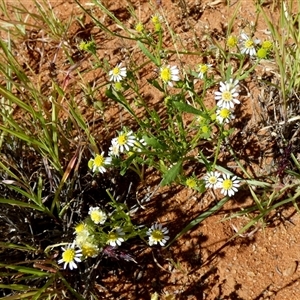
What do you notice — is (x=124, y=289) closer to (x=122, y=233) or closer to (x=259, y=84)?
(x=122, y=233)

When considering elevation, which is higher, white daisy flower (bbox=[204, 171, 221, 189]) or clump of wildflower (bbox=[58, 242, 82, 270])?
white daisy flower (bbox=[204, 171, 221, 189])

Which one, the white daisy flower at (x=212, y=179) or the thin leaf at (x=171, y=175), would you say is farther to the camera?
the white daisy flower at (x=212, y=179)

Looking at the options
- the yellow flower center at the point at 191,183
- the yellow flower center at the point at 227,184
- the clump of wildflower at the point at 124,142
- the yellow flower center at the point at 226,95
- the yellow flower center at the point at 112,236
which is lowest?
the yellow flower center at the point at 112,236

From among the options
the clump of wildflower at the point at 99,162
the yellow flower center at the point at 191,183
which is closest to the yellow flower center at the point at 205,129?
the yellow flower center at the point at 191,183

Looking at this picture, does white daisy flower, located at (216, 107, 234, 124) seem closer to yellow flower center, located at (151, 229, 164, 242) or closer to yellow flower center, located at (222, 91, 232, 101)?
yellow flower center, located at (222, 91, 232, 101)

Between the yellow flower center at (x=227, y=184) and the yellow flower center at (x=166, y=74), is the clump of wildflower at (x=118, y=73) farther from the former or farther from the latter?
the yellow flower center at (x=227, y=184)

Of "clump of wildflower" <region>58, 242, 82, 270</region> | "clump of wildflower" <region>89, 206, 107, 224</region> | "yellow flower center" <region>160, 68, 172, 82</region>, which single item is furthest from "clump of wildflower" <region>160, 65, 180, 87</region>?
"clump of wildflower" <region>58, 242, 82, 270</region>

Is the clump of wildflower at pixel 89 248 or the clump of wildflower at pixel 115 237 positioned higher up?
the clump of wildflower at pixel 89 248

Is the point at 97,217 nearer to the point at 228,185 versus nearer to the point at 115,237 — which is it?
the point at 115,237
